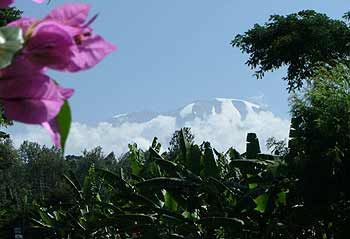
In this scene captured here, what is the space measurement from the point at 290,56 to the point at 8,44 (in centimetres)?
1660

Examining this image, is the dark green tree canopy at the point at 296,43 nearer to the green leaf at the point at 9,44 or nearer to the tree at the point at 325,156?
the tree at the point at 325,156

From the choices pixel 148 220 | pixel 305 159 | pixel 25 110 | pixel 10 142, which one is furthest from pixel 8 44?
pixel 10 142

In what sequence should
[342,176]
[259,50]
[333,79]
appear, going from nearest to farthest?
[342,176]
[333,79]
[259,50]

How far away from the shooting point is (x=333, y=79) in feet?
26.2

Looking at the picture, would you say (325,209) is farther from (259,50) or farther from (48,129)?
(259,50)

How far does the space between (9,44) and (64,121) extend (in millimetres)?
110

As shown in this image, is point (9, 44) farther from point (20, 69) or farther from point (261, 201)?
point (261, 201)

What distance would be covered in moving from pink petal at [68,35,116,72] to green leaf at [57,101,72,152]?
0.05 m

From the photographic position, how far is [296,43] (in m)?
16.5

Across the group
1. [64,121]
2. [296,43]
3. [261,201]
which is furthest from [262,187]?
[296,43]

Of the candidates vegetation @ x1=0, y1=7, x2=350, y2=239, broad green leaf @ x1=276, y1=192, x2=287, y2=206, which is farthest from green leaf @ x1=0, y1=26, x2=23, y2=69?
broad green leaf @ x1=276, y1=192, x2=287, y2=206

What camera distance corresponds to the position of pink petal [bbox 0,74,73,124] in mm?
604

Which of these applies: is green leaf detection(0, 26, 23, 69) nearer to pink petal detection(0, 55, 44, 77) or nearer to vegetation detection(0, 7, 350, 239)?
pink petal detection(0, 55, 44, 77)

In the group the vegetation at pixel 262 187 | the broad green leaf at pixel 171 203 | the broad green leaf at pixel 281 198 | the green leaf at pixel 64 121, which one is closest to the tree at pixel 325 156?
the vegetation at pixel 262 187
